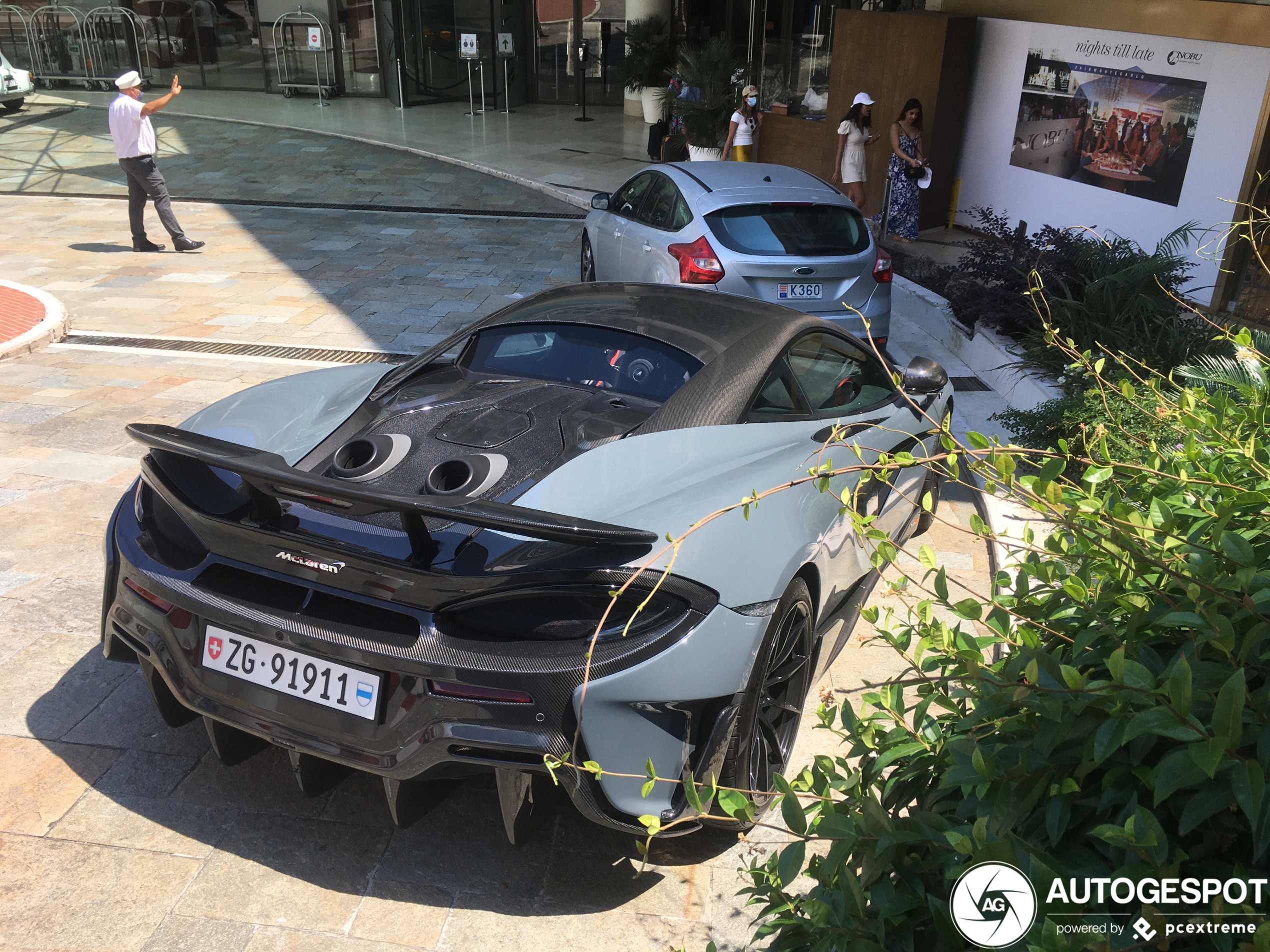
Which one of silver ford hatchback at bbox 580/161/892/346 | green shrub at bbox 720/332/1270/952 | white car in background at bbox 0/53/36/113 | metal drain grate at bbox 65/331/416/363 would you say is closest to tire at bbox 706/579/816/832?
green shrub at bbox 720/332/1270/952

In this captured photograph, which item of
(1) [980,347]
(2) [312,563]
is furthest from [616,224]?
(2) [312,563]

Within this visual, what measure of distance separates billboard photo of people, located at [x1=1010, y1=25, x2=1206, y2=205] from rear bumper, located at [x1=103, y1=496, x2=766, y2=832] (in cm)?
841

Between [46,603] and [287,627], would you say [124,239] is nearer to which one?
[46,603]

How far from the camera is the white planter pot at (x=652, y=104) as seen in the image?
20.3 m

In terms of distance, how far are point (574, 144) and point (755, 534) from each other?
17.3 m

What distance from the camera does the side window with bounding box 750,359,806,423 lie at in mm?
3688

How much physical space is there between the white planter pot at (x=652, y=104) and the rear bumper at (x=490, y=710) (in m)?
18.6

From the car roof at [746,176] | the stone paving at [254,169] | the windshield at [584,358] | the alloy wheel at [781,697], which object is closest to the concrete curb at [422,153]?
the stone paving at [254,169]

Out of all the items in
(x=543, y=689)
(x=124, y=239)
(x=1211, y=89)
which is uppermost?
(x=1211, y=89)

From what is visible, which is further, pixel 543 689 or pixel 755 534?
pixel 755 534

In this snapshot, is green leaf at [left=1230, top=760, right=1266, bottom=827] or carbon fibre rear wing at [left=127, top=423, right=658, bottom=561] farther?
carbon fibre rear wing at [left=127, top=423, right=658, bottom=561]

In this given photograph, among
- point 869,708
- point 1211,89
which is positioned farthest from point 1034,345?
point 869,708

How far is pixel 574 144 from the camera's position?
19.2 meters

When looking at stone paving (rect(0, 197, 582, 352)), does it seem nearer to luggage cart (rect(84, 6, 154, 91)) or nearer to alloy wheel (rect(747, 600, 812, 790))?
alloy wheel (rect(747, 600, 812, 790))
